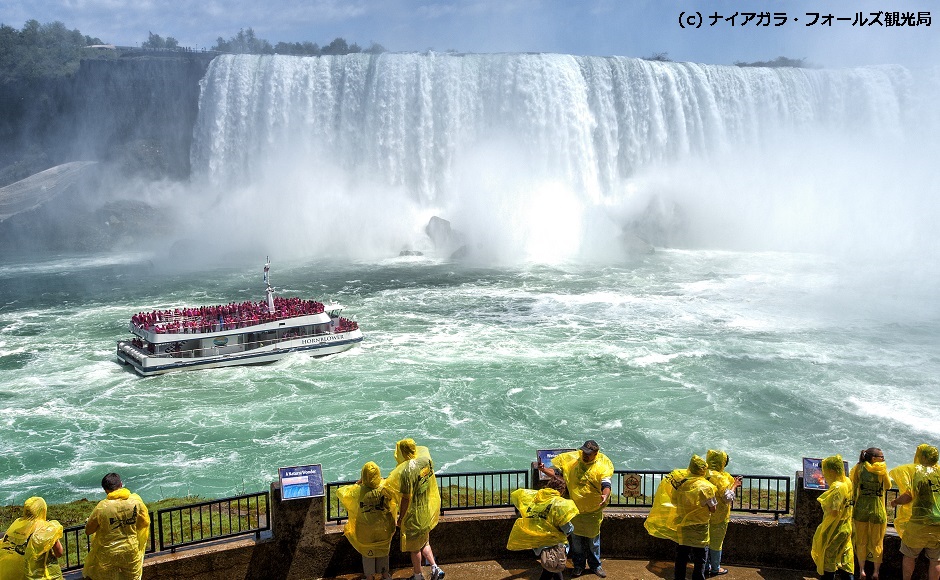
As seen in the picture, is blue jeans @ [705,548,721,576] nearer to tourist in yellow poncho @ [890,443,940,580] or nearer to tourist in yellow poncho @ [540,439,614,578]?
tourist in yellow poncho @ [540,439,614,578]

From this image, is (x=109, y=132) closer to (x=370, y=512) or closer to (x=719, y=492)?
(x=370, y=512)

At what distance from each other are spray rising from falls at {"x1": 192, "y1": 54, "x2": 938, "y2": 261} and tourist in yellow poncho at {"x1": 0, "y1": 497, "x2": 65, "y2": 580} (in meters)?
45.1

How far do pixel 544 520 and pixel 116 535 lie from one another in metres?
3.51

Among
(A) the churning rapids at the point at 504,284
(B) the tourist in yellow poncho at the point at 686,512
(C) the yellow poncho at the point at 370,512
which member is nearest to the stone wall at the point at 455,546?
(C) the yellow poncho at the point at 370,512

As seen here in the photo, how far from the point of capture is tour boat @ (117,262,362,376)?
24.3 m

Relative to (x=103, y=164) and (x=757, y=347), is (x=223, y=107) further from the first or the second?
(x=757, y=347)

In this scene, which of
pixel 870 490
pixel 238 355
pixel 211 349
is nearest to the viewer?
pixel 870 490

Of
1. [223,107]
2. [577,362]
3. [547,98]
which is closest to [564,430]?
[577,362]

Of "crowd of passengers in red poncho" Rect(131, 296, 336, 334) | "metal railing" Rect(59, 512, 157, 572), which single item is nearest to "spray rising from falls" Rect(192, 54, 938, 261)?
"crowd of passengers in red poncho" Rect(131, 296, 336, 334)

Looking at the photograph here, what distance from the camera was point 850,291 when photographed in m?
35.8

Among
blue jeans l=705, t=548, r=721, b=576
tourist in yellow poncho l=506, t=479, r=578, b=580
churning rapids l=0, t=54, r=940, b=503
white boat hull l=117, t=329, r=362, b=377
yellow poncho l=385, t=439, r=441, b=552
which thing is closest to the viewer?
tourist in yellow poncho l=506, t=479, r=578, b=580

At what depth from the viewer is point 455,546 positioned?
8641 mm

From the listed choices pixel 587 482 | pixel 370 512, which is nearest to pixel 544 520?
pixel 587 482

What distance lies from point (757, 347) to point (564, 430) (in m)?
9.87
